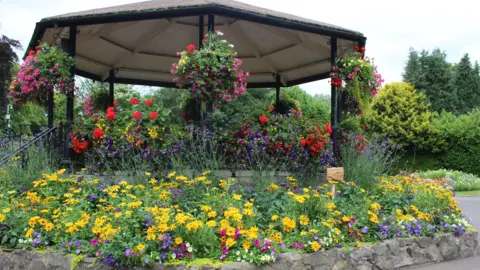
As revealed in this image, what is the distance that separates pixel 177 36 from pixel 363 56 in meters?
4.02

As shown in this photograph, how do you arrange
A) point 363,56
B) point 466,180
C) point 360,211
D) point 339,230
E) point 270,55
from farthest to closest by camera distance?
point 466,180 → point 270,55 → point 363,56 → point 360,211 → point 339,230

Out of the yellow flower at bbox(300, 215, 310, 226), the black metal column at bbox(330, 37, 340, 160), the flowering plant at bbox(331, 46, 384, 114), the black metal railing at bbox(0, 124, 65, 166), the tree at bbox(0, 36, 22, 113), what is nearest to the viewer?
the yellow flower at bbox(300, 215, 310, 226)

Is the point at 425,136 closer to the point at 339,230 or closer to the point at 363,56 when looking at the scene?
the point at 363,56

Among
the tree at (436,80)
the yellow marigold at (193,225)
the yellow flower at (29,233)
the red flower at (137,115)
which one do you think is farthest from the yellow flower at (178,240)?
the tree at (436,80)

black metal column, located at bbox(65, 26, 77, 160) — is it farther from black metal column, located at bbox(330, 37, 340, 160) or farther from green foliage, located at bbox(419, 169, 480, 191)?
green foliage, located at bbox(419, 169, 480, 191)

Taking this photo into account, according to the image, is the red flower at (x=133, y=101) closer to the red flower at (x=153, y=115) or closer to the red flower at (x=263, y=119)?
the red flower at (x=153, y=115)

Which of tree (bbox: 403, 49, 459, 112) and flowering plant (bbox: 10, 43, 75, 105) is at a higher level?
tree (bbox: 403, 49, 459, 112)

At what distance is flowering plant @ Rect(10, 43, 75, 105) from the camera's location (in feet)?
21.7

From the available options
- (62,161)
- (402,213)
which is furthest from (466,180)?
(62,161)

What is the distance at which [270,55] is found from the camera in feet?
33.0

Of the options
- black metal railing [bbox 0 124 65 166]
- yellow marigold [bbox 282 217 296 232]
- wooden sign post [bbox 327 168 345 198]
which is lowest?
yellow marigold [bbox 282 217 296 232]

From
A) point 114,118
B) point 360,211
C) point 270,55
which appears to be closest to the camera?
point 360,211

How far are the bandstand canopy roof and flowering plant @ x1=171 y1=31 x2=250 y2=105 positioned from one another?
0.66 metres

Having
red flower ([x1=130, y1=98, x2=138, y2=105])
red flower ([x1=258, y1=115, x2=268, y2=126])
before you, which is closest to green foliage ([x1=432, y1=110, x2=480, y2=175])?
red flower ([x1=258, y1=115, x2=268, y2=126])
